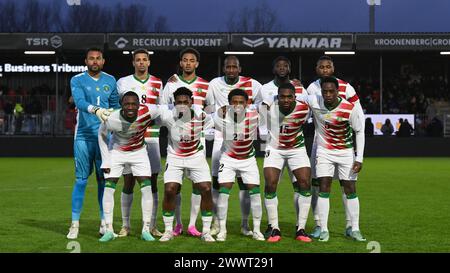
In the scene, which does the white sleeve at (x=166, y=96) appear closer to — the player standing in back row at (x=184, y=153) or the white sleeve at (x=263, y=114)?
the player standing in back row at (x=184, y=153)

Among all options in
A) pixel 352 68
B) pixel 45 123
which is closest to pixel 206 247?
pixel 45 123

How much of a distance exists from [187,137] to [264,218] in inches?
105

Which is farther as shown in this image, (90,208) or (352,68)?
(352,68)

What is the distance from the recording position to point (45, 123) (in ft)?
96.3

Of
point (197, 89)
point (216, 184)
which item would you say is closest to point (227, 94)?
point (197, 89)

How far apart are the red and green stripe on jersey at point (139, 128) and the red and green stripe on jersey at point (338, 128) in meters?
2.08

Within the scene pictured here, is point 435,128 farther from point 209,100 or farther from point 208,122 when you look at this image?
point 208,122

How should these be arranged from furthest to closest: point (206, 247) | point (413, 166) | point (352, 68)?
point (352, 68)
point (413, 166)
point (206, 247)

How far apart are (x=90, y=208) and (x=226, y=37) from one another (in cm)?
1803

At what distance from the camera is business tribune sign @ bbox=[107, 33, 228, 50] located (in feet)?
97.3

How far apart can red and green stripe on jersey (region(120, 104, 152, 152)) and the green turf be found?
1088 mm

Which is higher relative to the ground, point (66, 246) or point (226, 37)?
point (226, 37)

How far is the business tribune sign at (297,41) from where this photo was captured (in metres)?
29.5
